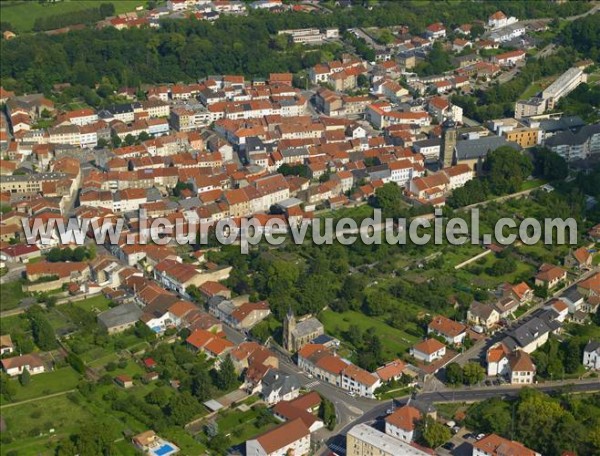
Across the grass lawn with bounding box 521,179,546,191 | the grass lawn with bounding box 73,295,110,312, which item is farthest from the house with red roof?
the grass lawn with bounding box 73,295,110,312

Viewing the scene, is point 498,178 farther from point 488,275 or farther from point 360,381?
point 360,381

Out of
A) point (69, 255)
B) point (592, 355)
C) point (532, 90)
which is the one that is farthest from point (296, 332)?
point (532, 90)

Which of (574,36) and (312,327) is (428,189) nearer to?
(312,327)

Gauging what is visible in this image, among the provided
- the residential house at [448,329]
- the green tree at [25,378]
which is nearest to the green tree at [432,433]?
the residential house at [448,329]

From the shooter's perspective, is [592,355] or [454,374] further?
[592,355]

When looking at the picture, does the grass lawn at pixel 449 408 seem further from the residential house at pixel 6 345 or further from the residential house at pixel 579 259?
the residential house at pixel 6 345

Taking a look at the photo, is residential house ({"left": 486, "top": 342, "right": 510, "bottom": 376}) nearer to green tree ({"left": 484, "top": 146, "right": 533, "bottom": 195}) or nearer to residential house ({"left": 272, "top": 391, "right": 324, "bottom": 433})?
residential house ({"left": 272, "top": 391, "right": 324, "bottom": 433})

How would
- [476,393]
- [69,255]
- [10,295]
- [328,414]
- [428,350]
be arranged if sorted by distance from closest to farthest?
1. [328,414]
2. [476,393]
3. [428,350]
4. [10,295]
5. [69,255]

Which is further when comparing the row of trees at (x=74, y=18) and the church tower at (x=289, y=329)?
the row of trees at (x=74, y=18)
